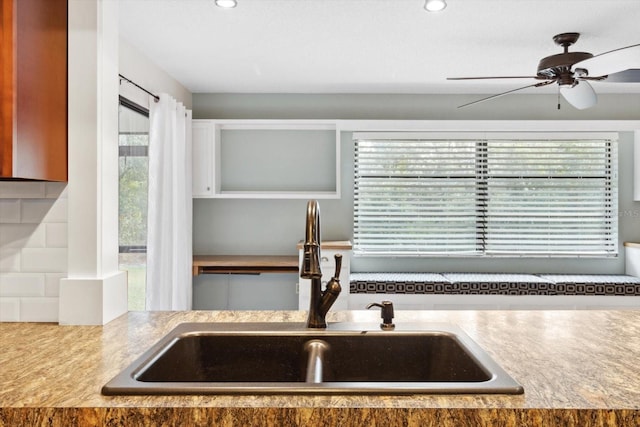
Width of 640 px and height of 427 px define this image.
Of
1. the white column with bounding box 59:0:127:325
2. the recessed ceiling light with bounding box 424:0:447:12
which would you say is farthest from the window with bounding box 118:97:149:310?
the recessed ceiling light with bounding box 424:0:447:12

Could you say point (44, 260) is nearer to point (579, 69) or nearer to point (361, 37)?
point (361, 37)

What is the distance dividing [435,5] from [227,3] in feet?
3.62

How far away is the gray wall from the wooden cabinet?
129 inches

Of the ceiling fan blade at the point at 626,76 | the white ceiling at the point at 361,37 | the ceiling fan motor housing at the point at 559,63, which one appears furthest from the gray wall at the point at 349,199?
the ceiling fan blade at the point at 626,76

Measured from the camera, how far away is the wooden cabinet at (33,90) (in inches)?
46.5

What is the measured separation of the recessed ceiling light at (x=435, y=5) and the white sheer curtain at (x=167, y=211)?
1928mm

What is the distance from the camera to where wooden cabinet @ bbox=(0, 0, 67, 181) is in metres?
1.18

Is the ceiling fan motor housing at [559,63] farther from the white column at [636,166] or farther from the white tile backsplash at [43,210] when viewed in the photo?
the white tile backsplash at [43,210]

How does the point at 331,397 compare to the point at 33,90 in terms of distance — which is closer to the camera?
the point at 331,397

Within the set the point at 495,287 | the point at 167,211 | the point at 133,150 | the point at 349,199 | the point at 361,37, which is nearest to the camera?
the point at 361,37

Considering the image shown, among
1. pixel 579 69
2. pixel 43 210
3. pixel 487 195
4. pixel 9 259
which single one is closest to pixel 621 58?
pixel 579 69

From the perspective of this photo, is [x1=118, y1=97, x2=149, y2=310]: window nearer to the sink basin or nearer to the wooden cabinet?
the wooden cabinet

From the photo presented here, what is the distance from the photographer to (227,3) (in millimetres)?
2586

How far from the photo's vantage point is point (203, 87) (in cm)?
447
